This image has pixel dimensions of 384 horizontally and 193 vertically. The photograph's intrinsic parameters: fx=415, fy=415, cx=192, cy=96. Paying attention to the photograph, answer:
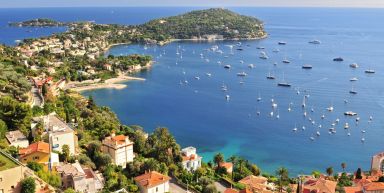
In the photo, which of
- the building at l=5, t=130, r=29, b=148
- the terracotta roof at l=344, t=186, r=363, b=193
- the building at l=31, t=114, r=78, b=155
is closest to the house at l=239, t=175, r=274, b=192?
the terracotta roof at l=344, t=186, r=363, b=193

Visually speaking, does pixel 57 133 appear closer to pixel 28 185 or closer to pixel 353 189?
pixel 28 185

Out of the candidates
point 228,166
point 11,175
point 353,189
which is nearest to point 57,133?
point 11,175

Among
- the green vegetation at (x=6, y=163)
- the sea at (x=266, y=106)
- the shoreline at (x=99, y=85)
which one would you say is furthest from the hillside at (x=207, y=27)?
the green vegetation at (x=6, y=163)

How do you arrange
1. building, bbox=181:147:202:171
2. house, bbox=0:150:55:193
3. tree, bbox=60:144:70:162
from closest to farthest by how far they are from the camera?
house, bbox=0:150:55:193, tree, bbox=60:144:70:162, building, bbox=181:147:202:171

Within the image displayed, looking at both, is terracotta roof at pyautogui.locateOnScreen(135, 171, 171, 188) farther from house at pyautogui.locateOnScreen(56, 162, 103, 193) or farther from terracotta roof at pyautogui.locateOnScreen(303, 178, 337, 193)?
terracotta roof at pyautogui.locateOnScreen(303, 178, 337, 193)

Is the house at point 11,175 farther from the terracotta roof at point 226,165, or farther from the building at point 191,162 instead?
the terracotta roof at point 226,165

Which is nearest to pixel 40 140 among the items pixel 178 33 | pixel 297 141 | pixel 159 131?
pixel 159 131

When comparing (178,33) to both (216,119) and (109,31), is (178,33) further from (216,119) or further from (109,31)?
(216,119)
